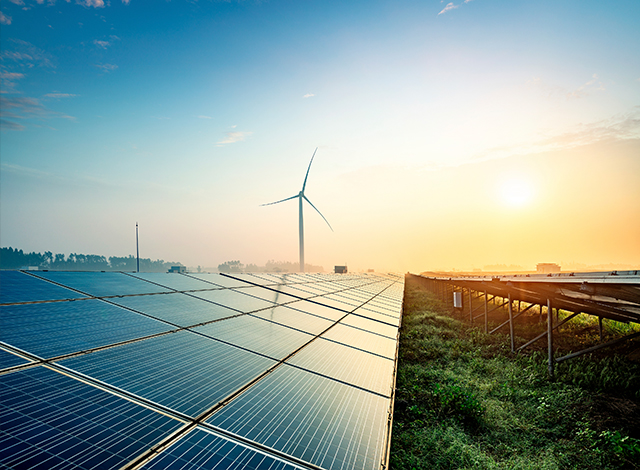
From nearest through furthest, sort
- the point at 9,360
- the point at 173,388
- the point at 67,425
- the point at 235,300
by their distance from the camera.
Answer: the point at 67,425, the point at 9,360, the point at 173,388, the point at 235,300

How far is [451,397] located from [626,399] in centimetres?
686

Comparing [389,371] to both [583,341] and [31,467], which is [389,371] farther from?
[583,341]

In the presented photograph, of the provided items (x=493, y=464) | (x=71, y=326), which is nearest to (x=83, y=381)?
(x=71, y=326)

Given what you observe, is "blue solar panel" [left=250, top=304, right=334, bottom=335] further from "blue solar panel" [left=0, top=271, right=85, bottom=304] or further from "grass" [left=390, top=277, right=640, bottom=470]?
"blue solar panel" [left=0, top=271, right=85, bottom=304]

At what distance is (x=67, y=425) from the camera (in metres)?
2.92

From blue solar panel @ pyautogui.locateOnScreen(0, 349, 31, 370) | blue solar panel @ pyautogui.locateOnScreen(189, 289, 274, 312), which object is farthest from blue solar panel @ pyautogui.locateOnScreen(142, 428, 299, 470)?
blue solar panel @ pyautogui.locateOnScreen(189, 289, 274, 312)

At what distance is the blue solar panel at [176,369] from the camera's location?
383cm

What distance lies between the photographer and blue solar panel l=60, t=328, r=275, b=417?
12.6 feet

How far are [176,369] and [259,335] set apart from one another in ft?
8.20

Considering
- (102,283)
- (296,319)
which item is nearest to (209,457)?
(296,319)

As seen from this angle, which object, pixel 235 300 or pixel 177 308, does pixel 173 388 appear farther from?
pixel 235 300

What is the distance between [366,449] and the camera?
3.75 meters

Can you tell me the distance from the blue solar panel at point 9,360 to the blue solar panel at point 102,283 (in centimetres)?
401

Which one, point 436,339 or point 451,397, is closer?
point 451,397
